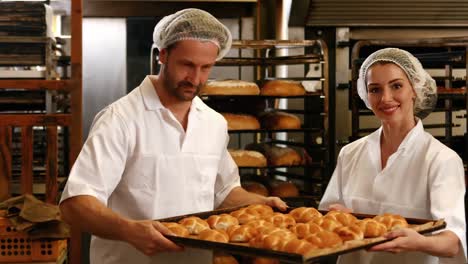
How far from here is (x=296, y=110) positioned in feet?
16.9

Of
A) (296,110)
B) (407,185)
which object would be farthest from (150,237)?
(296,110)

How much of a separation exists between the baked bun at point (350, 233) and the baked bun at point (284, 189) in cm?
261

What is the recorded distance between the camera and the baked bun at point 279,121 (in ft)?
16.0

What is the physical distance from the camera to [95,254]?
2680 millimetres

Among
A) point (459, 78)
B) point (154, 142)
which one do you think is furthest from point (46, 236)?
point (459, 78)

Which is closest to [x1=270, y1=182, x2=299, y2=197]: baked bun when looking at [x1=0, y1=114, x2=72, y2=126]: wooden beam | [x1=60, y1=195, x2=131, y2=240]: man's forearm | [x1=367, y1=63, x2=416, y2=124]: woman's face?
[x1=0, y1=114, x2=72, y2=126]: wooden beam

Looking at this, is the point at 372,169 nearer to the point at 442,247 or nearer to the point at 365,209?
the point at 365,209

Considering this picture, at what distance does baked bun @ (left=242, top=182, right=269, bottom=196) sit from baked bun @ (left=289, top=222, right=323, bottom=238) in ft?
8.07

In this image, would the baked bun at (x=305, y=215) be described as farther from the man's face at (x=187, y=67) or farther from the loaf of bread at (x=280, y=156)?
the loaf of bread at (x=280, y=156)

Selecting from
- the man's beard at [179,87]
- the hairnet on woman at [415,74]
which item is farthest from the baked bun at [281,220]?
the hairnet on woman at [415,74]

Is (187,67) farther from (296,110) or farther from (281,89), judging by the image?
(296,110)

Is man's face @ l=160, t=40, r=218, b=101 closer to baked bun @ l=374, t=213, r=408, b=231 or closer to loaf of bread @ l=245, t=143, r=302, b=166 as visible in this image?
baked bun @ l=374, t=213, r=408, b=231

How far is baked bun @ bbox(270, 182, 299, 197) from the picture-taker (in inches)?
191

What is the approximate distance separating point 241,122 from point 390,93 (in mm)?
2216
